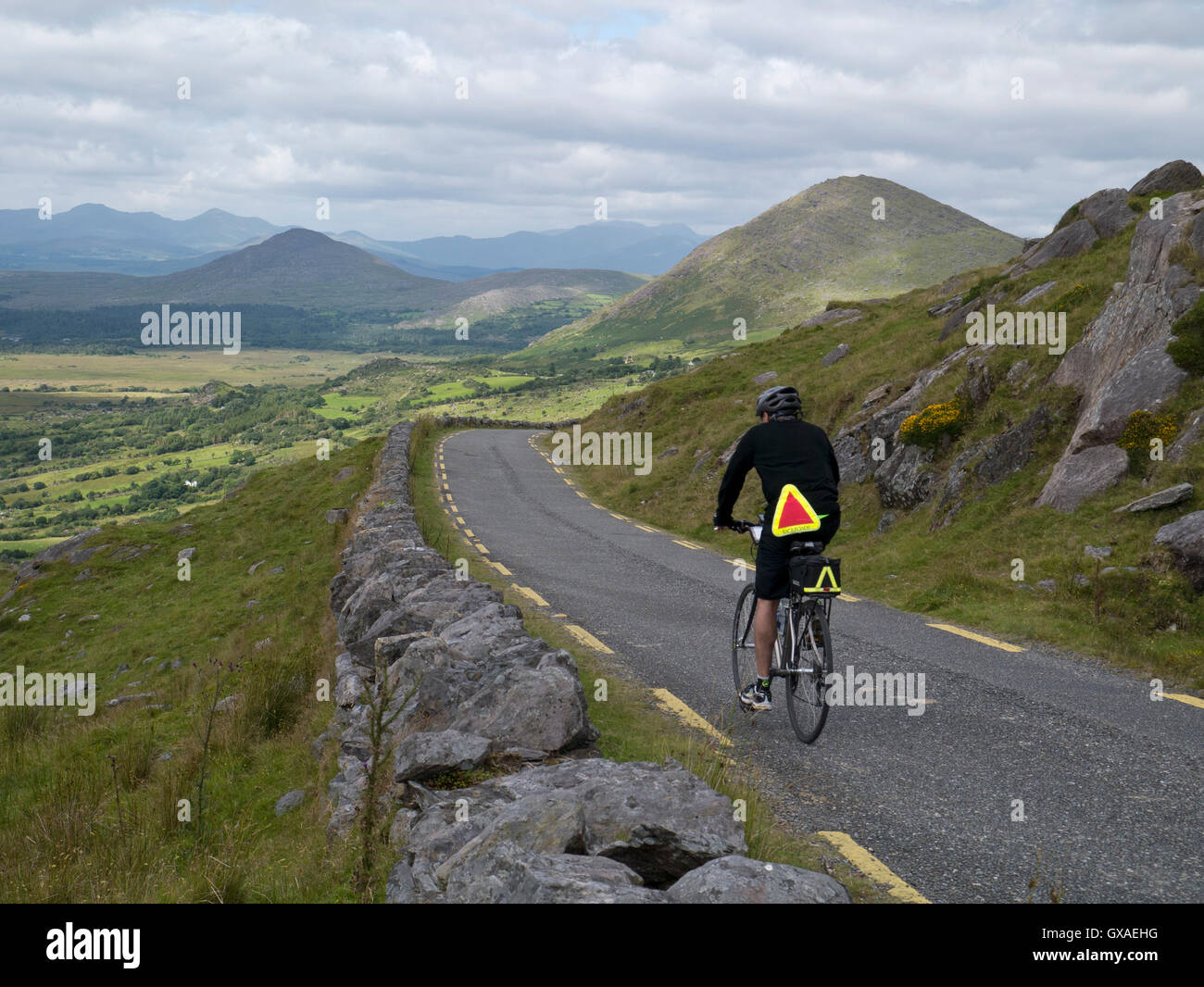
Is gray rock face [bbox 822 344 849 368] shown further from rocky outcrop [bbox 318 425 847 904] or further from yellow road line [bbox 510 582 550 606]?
rocky outcrop [bbox 318 425 847 904]

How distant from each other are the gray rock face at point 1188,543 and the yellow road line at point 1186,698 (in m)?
2.86

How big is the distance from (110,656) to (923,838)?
20015mm

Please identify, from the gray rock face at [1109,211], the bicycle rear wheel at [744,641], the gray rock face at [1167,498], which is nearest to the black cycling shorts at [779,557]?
the bicycle rear wheel at [744,641]

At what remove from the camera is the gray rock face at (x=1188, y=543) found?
1068cm

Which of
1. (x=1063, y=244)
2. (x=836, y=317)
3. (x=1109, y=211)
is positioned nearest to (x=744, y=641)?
(x=1063, y=244)

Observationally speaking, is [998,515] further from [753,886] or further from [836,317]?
[836,317]

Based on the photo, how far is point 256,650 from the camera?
14.6 metres

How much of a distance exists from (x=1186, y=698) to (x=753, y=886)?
22.2 feet

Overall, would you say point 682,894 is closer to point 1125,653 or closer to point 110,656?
point 1125,653

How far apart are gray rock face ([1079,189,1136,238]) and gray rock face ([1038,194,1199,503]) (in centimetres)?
762

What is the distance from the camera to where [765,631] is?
707cm

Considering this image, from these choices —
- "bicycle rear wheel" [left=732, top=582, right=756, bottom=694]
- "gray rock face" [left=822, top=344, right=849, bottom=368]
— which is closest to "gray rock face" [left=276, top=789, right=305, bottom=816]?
"bicycle rear wheel" [left=732, top=582, right=756, bottom=694]

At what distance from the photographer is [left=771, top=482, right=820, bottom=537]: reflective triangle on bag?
22.3ft
